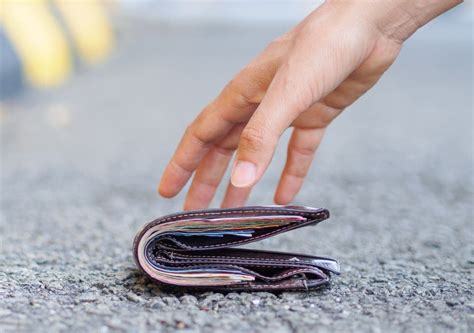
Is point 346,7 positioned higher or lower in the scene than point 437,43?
lower

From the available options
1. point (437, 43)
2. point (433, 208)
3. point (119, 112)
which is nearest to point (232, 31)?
point (437, 43)

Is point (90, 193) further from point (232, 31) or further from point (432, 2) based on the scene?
point (232, 31)

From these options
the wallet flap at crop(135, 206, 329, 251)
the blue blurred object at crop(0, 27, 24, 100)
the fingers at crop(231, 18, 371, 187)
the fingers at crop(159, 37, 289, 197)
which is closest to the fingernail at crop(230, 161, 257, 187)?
the fingers at crop(231, 18, 371, 187)

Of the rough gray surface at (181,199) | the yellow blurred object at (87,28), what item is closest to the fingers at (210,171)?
the rough gray surface at (181,199)

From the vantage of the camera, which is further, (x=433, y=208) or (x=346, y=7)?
(x=433, y=208)

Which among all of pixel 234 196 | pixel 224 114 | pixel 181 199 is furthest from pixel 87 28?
pixel 224 114

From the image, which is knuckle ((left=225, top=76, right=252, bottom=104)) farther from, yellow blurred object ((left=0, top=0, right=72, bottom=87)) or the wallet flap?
yellow blurred object ((left=0, top=0, right=72, bottom=87))
